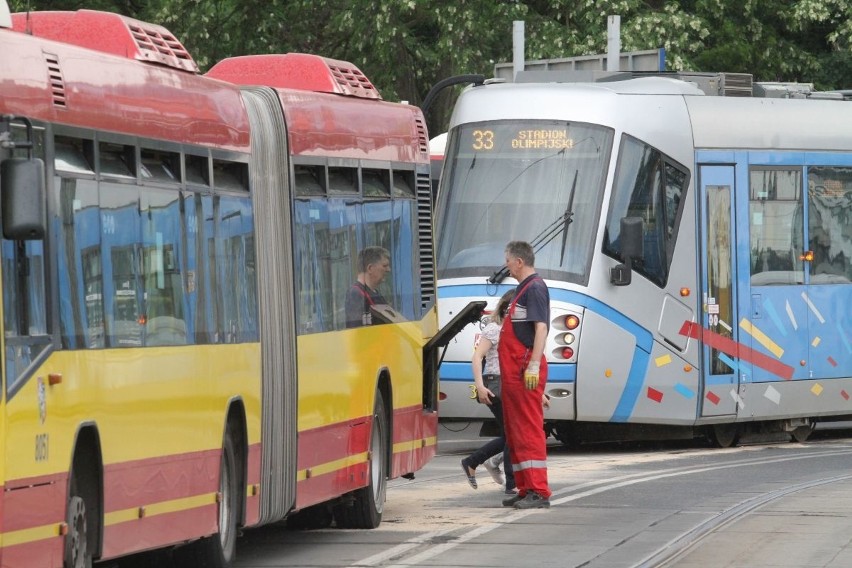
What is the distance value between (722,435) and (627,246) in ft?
9.45

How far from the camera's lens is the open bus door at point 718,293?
70.2 ft

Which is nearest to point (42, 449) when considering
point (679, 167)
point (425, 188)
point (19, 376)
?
point (19, 376)

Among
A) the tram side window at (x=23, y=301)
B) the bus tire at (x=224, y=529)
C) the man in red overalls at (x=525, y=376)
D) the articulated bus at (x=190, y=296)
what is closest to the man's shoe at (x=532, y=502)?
the man in red overalls at (x=525, y=376)

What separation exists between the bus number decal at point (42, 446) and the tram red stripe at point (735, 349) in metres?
13.2

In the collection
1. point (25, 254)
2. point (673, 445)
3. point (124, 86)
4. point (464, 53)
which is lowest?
point (673, 445)

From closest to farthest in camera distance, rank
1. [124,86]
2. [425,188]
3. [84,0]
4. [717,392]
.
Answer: [124,86] → [425,188] → [717,392] → [84,0]

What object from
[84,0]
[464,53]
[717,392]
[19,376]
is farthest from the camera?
[84,0]

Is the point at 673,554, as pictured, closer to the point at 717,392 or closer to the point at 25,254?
the point at 25,254

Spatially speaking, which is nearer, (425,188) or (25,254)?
(25,254)

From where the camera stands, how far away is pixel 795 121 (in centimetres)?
2277

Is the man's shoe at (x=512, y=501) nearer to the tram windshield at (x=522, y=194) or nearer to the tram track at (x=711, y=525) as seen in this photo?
the tram track at (x=711, y=525)

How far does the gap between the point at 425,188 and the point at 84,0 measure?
69.7ft

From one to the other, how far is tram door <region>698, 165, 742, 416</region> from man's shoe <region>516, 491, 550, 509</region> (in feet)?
20.9

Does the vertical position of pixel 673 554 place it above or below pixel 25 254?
below
